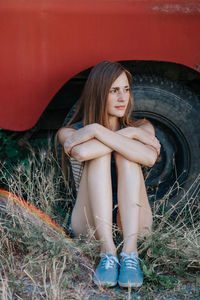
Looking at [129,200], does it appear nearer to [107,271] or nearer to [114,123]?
[107,271]

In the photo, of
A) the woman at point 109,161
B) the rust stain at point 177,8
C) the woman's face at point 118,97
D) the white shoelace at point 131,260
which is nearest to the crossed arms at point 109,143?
the woman at point 109,161

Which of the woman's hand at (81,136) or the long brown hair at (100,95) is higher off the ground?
the long brown hair at (100,95)

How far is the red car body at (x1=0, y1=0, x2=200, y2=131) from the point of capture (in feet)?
9.91

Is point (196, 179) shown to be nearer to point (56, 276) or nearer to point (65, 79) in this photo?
point (65, 79)

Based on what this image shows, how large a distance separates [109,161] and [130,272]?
2.20 feet

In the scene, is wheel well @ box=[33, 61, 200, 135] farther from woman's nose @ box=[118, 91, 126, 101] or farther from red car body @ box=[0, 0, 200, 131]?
woman's nose @ box=[118, 91, 126, 101]

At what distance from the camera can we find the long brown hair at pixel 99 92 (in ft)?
9.53

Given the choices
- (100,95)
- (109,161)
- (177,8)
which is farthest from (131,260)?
(177,8)

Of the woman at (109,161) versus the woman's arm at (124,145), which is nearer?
the woman at (109,161)

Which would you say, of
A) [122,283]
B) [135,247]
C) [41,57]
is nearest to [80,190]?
[135,247]

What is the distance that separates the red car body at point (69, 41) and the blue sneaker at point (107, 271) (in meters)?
1.05

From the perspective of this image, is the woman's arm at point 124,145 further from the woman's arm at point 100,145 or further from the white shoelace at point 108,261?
the white shoelace at point 108,261

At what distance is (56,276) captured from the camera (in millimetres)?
2385

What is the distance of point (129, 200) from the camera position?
2.74m
